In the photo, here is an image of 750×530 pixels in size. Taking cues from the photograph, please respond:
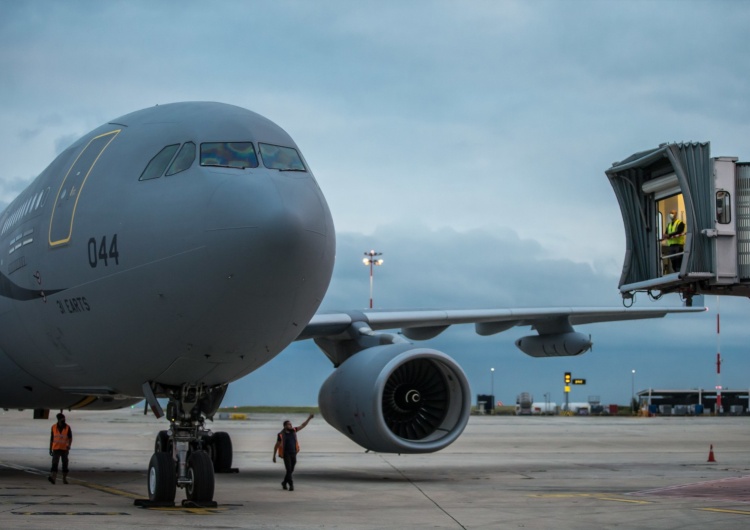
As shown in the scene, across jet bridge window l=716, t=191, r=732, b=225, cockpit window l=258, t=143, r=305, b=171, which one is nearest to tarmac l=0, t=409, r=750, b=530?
jet bridge window l=716, t=191, r=732, b=225

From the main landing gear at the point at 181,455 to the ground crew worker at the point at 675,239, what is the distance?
6.01 meters

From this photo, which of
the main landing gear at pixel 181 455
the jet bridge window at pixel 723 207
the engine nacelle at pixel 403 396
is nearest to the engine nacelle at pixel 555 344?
the engine nacelle at pixel 403 396

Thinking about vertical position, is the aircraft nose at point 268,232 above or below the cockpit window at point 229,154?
below

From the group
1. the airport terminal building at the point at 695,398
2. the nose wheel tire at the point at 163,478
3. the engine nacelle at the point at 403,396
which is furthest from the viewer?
the airport terminal building at the point at 695,398

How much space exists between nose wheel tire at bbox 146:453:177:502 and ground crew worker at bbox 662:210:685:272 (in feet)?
21.7

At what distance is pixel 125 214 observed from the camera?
11281 mm

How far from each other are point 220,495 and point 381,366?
11.0 ft

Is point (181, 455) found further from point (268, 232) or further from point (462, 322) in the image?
point (462, 322)

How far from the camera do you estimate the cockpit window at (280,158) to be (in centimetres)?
1134

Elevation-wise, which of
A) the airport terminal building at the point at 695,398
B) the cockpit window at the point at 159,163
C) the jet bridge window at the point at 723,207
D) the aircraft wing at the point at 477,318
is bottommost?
the airport terminal building at the point at 695,398

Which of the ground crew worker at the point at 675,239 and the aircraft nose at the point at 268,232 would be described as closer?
the aircraft nose at the point at 268,232

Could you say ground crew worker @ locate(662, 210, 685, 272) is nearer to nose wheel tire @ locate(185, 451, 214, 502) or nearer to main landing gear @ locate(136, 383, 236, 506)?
main landing gear @ locate(136, 383, 236, 506)

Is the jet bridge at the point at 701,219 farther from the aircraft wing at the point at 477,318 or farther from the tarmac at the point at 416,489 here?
the aircraft wing at the point at 477,318

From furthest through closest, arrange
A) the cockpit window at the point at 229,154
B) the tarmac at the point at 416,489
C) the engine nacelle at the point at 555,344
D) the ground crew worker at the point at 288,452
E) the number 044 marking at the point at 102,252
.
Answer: the engine nacelle at the point at 555,344 → the ground crew worker at the point at 288,452 → the number 044 marking at the point at 102,252 → the cockpit window at the point at 229,154 → the tarmac at the point at 416,489
